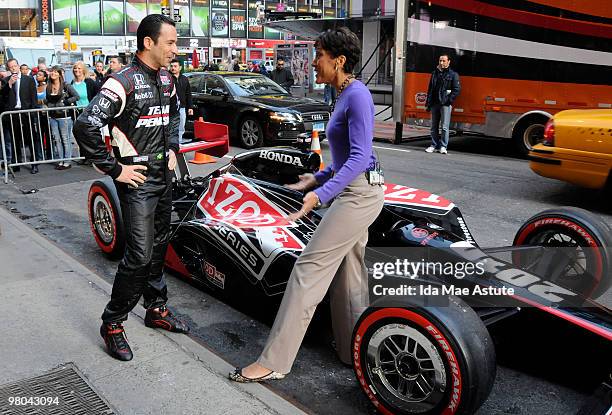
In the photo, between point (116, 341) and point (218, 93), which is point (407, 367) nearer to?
point (116, 341)

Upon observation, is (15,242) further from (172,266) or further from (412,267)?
(412,267)

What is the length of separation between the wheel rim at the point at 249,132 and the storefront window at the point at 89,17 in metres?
52.9

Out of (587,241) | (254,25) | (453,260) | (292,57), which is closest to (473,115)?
(587,241)

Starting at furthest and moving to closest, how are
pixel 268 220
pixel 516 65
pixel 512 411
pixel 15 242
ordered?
pixel 516 65
pixel 15 242
pixel 268 220
pixel 512 411

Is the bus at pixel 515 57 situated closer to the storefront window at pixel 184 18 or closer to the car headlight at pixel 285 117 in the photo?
the car headlight at pixel 285 117

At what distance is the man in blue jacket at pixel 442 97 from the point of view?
1209 centimetres


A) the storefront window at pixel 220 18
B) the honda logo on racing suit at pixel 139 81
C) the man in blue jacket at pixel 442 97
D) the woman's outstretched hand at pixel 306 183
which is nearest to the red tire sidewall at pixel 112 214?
the honda logo on racing suit at pixel 139 81

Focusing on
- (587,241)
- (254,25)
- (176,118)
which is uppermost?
(254,25)

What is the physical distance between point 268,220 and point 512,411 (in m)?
1.90

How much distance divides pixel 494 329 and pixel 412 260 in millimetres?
591

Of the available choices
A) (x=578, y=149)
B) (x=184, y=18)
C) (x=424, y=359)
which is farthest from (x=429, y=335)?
(x=184, y=18)

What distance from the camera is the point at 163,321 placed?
155 inches

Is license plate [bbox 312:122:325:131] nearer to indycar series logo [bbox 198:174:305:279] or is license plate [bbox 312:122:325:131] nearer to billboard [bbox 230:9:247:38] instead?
indycar series logo [bbox 198:174:305:279]

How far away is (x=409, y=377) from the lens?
288 centimetres
